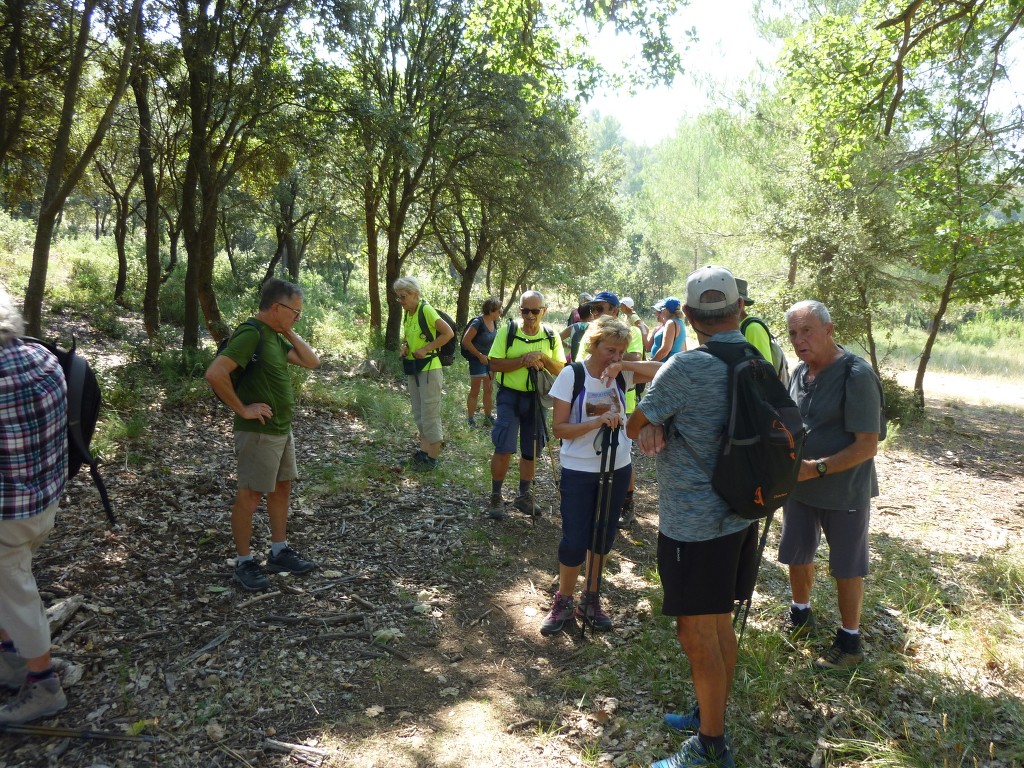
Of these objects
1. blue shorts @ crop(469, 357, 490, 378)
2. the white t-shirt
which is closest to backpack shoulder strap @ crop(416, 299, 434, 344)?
blue shorts @ crop(469, 357, 490, 378)

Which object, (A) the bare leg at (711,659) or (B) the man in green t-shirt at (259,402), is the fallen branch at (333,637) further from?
(A) the bare leg at (711,659)

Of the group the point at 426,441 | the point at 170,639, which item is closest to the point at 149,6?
the point at 426,441

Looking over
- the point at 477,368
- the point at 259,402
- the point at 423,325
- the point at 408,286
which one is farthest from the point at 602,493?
the point at 477,368

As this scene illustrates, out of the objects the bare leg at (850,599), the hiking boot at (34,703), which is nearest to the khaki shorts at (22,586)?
the hiking boot at (34,703)

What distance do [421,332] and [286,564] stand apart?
298cm

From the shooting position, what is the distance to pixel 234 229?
22891 millimetres

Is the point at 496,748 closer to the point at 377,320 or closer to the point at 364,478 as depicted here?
the point at 364,478

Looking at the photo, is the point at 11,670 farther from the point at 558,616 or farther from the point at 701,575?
the point at 701,575

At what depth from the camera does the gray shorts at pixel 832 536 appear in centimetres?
349

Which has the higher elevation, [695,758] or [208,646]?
[695,758]

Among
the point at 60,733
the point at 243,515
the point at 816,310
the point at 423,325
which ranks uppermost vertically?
the point at 816,310

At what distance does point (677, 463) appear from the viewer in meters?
2.68

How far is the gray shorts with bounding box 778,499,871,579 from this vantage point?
3.49 m

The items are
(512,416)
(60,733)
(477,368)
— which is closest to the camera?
(60,733)
